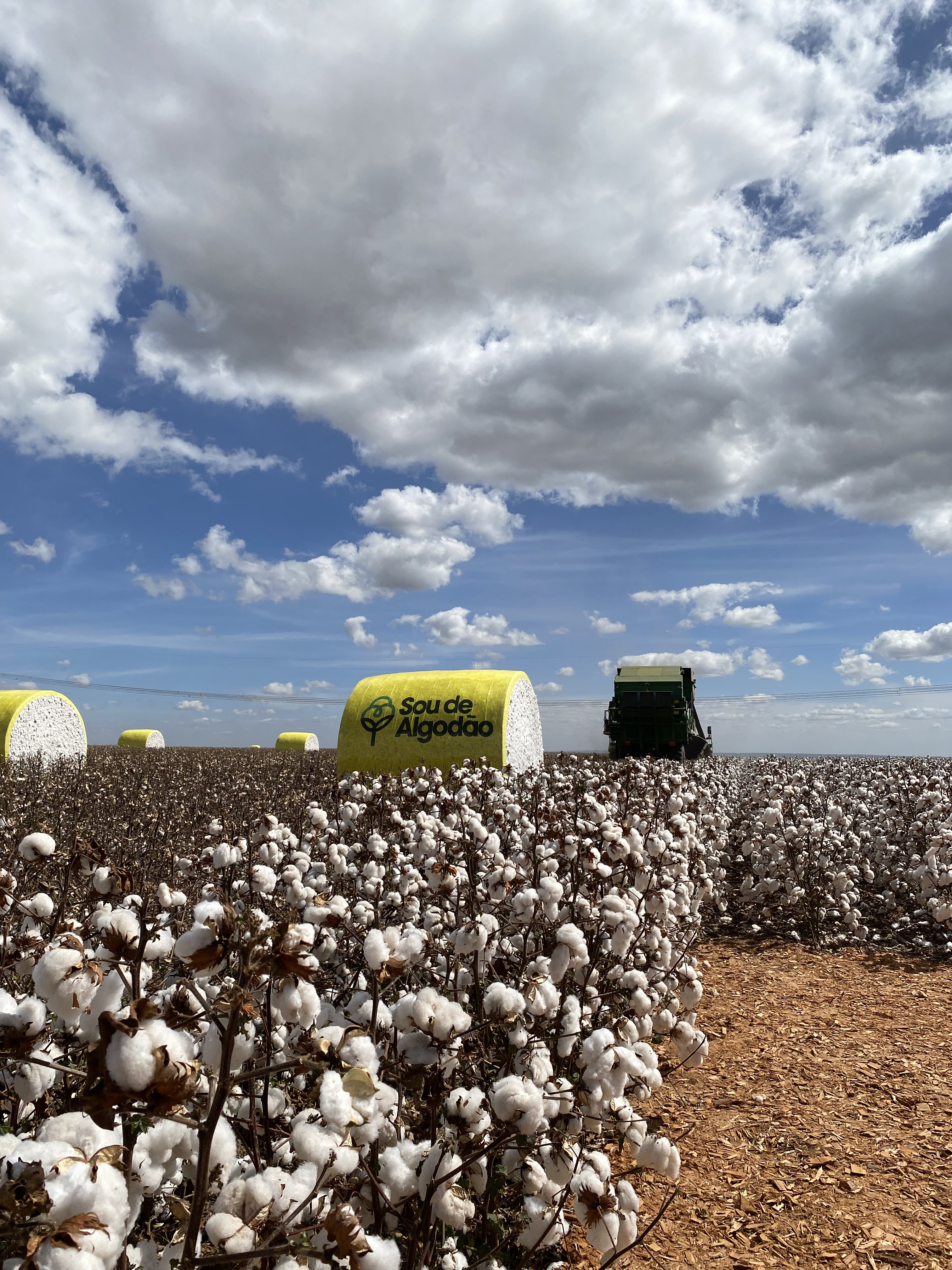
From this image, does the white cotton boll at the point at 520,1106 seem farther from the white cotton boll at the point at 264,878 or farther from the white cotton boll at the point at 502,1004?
the white cotton boll at the point at 264,878

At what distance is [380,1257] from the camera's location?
1771mm

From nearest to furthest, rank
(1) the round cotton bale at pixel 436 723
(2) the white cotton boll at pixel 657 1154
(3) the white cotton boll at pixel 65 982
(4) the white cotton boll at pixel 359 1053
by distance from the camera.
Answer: (3) the white cotton boll at pixel 65 982
(4) the white cotton boll at pixel 359 1053
(2) the white cotton boll at pixel 657 1154
(1) the round cotton bale at pixel 436 723

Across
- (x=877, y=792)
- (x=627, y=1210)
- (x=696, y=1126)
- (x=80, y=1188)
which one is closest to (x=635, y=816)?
(x=696, y=1126)

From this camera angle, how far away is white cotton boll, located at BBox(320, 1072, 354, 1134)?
1.83 m

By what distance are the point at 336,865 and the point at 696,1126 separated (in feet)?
9.26

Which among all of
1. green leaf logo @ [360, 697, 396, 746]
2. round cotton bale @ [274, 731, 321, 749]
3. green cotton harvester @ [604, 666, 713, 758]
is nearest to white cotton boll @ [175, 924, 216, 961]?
green leaf logo @ [360, 697, 396, 746]

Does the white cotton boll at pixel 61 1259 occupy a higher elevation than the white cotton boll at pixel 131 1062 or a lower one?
lower

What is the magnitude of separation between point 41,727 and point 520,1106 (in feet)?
87.5

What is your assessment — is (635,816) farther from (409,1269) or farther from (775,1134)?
(409,1269)

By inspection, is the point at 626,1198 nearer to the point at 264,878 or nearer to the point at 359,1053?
the point at 359,1053

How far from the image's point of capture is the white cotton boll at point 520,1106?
7.11 feet

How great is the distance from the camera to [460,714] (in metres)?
16.9

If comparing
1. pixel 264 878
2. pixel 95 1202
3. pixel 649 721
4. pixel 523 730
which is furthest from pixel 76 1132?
pixel 649 721

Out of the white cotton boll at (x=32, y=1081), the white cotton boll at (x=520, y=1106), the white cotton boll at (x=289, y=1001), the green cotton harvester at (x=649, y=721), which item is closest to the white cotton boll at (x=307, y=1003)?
the white cotton boll at (x=289, y=1001)
